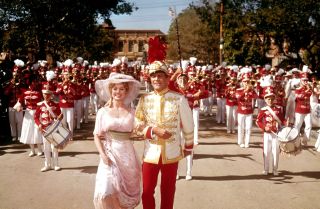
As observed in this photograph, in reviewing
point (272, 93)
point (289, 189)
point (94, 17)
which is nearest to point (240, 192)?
point (289, 189)

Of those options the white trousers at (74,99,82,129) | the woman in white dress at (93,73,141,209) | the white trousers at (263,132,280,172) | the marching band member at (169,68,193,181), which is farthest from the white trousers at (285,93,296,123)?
the woman in white dress at (93,73,141,209)

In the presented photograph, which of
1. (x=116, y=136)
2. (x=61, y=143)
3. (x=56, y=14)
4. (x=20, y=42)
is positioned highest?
(x=56, y=14)

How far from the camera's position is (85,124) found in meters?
15.9

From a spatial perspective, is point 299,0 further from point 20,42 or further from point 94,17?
point 20,42

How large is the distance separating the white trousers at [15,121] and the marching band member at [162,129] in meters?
8.38

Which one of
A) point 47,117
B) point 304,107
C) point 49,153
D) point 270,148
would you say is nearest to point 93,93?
point 49,153

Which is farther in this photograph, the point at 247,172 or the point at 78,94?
the point at 78,94

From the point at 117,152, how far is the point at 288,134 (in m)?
4.19

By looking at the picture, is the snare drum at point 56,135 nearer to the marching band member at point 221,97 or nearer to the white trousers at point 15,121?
the white trousers at point 15,121

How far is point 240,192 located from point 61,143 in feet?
12.5

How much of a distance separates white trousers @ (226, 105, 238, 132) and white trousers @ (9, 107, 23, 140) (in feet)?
24.0

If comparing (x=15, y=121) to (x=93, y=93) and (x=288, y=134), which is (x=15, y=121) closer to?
(x=93, y=93)

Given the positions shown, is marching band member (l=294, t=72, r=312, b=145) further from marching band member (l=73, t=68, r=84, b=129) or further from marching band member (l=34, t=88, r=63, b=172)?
marching band member (l=73, t=68, r=84, b=129)

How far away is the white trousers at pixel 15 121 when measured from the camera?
12.4 meters
